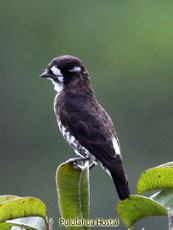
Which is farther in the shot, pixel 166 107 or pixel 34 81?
pixel 34 81

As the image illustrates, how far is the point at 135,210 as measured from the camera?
2.85 m

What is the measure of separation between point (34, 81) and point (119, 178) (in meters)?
10.8

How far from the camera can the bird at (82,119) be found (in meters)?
4.02

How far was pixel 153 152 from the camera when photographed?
10.9 meters

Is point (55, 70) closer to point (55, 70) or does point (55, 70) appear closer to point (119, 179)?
point (55, 70)

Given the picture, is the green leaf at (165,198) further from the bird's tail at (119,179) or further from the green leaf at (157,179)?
the bird's tail at (119,179)

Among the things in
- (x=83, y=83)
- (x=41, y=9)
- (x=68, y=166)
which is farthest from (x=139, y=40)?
(x=68, y=166)

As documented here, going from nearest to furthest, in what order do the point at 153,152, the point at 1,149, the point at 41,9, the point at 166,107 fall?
the point at 153,152 → the point at 1,149 → the point at 166,107 → the point at 41,9

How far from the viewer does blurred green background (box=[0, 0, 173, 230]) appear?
11.0m

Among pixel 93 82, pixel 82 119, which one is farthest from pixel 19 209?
pixel 93 82

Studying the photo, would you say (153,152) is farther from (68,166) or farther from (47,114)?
(68,166)

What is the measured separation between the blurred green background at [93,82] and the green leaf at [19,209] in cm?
522

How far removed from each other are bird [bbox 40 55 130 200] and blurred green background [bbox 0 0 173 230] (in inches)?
145

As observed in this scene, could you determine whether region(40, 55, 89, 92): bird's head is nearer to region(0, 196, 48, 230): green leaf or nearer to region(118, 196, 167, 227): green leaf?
region(0, 196, 48, 230): green leaf
